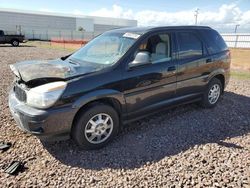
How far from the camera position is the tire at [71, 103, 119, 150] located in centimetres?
340

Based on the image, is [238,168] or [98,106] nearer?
[238,168]

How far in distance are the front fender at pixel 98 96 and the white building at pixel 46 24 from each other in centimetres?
5727

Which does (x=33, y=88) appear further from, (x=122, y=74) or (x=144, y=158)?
(x=144, y=158)

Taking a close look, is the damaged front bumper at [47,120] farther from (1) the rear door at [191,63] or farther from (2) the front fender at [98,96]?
(1) the rear door at [191,63]

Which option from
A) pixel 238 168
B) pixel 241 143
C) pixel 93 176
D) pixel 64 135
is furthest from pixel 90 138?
pixel 241 143

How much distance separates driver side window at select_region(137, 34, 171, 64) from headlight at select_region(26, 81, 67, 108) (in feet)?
5.59

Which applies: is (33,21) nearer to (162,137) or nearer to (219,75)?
(219,75)

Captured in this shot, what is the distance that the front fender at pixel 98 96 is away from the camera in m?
3.26

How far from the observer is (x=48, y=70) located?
3590 mm

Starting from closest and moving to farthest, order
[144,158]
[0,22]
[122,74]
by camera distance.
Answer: [144,158] → [122,74] → [0,22]

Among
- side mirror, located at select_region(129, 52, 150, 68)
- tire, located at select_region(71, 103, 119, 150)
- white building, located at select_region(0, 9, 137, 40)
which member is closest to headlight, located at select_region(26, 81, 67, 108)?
tire, located at select_region(71, 103, 119, 150)

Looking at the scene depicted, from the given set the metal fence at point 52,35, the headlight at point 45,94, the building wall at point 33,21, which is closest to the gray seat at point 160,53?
the headlight at point 45,94

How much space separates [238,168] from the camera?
3.21 meters

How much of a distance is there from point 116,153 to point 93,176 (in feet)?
1.98
